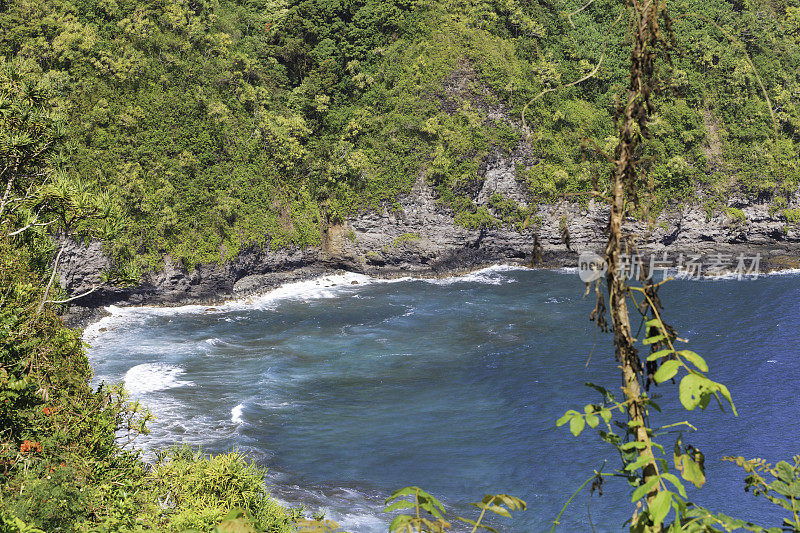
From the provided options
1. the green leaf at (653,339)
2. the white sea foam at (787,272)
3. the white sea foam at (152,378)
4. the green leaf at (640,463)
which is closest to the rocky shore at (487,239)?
the white sea foam at (787,272)

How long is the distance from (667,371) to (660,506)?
580 mm

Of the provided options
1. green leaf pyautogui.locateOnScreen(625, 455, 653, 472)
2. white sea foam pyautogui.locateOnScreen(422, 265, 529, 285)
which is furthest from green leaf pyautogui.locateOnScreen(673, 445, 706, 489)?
white sea foam pyautogui.locateOnScreen(422, 265, 529, 285)

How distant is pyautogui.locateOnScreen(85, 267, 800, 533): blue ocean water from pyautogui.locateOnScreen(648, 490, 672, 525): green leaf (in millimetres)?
20718

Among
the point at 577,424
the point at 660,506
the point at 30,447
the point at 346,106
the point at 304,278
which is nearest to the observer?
the point at 660,506

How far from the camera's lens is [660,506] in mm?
2775

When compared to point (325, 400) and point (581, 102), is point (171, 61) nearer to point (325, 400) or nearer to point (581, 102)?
point (325, 400)

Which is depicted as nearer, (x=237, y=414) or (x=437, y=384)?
(x=237, y=414)

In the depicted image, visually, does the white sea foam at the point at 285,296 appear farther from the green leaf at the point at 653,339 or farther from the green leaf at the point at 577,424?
the green leaf at the point at 653,339

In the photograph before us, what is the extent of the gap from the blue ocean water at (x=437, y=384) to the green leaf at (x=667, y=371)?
20835 millimetres

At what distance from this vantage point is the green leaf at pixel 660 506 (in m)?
2.76

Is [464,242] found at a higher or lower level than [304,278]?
higher

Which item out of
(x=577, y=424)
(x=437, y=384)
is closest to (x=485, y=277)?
(x=437, y=384)

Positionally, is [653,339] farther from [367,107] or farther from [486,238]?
[367,107]

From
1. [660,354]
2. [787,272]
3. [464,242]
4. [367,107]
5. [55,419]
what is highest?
[367,107]
